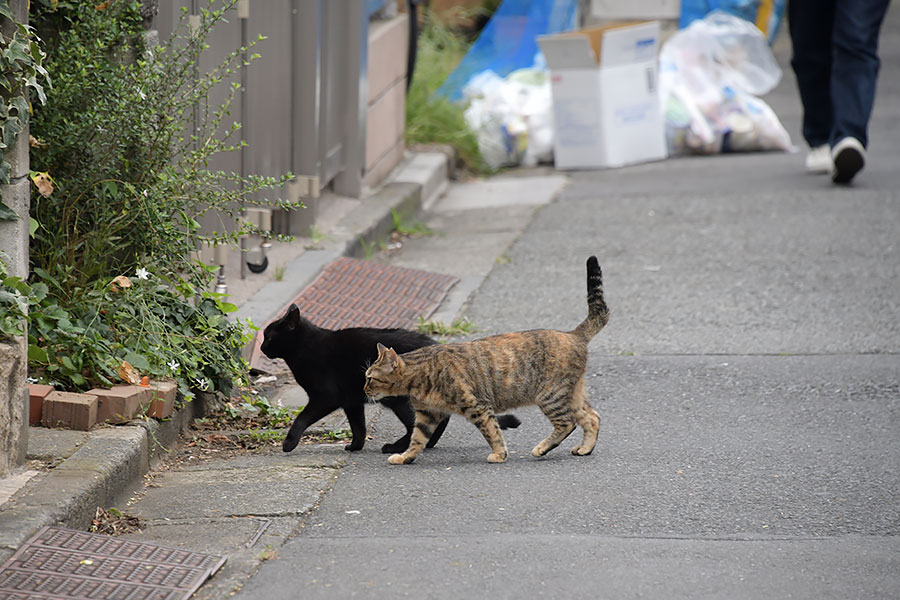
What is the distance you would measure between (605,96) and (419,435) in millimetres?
6501

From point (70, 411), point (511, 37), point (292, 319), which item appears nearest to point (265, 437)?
point (292, 319)

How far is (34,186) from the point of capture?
4.52m

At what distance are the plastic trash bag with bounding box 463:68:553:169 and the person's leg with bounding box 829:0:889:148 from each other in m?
2.80

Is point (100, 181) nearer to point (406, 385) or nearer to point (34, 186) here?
point (34, 186)

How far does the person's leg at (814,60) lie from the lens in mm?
9156

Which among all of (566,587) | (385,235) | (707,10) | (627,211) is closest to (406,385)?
(566,587)

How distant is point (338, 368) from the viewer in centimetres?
457

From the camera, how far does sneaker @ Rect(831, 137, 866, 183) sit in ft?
28.7

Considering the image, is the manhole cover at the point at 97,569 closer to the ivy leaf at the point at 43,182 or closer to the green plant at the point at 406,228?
the ivy leaf at the point at 43,182

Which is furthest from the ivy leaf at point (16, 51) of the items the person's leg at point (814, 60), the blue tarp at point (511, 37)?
the blue tarp at point (511, 37)

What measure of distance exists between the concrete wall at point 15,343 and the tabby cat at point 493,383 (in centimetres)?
122

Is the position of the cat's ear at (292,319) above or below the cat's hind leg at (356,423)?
above

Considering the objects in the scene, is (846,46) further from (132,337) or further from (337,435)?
(132,337)

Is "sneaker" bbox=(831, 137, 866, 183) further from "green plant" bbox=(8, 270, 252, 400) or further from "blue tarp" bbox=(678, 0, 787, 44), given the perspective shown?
"green plant" bbox=(8, 270, 252, 400)
